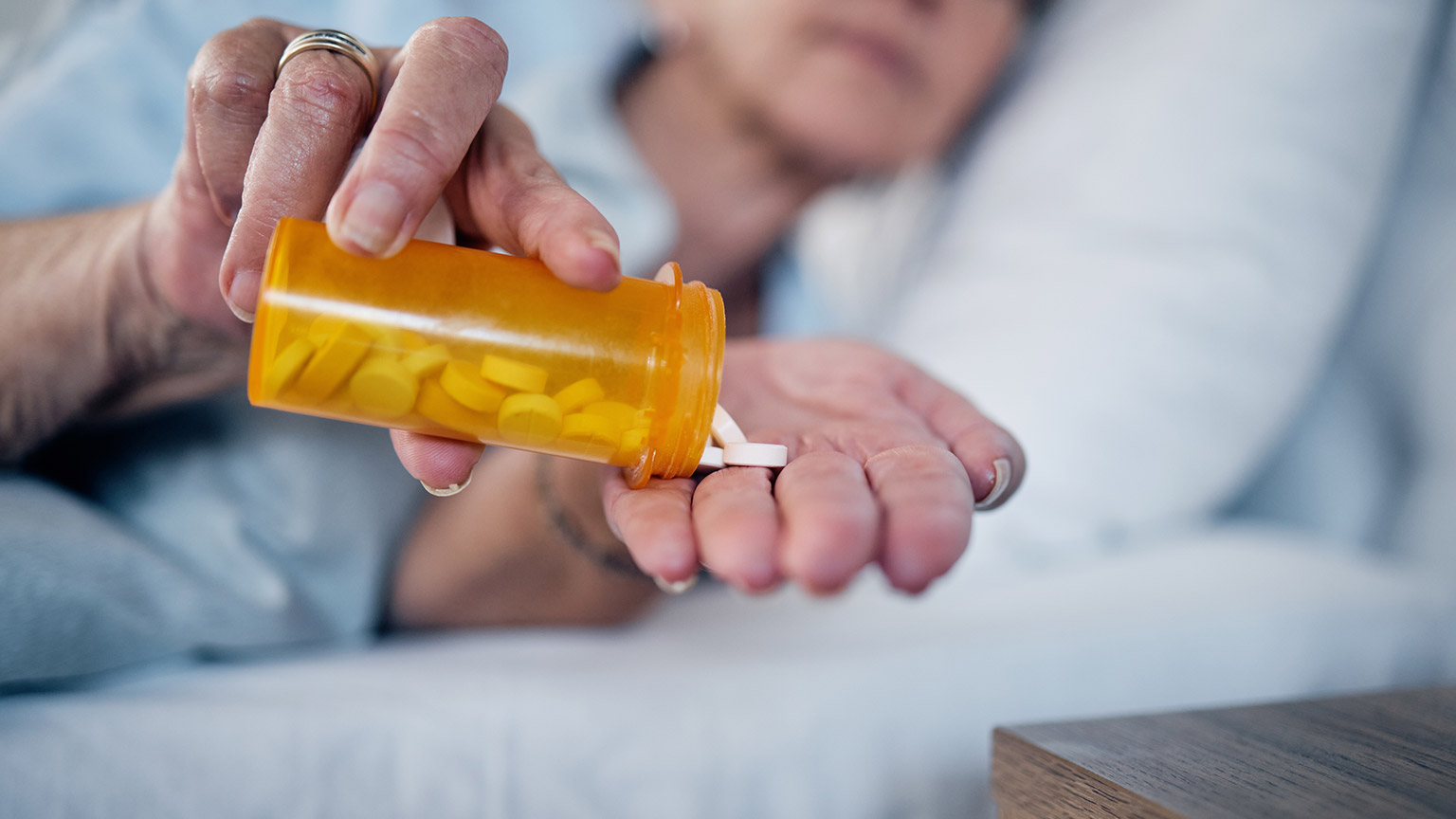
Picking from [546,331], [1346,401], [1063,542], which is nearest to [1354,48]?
[1346,401]

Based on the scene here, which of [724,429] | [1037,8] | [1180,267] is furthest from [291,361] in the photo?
[1037,8]

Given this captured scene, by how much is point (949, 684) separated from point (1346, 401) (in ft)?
2.51

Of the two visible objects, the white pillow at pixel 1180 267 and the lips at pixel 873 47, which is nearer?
the white pillow at pixel 1180 267

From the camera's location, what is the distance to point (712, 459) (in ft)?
1.51

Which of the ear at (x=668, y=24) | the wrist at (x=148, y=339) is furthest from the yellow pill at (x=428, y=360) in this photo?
the ear at (x=668, y=24)

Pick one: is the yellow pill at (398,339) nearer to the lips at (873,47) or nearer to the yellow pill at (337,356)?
the yellow pill at (337,356)

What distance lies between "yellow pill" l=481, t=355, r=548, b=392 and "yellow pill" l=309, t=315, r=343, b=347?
69 mm

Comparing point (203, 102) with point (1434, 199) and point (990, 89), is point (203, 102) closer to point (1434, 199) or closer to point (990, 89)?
point (990, 89)

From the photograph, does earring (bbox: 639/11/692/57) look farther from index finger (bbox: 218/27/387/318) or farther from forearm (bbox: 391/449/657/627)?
index finger (bbox: 218/27/387/318)

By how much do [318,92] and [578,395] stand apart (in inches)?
8.2

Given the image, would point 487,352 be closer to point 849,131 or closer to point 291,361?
point 291,361

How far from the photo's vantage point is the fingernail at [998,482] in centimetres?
43

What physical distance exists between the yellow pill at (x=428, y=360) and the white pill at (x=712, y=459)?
5.7 inches

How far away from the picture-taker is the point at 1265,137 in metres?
0.91
